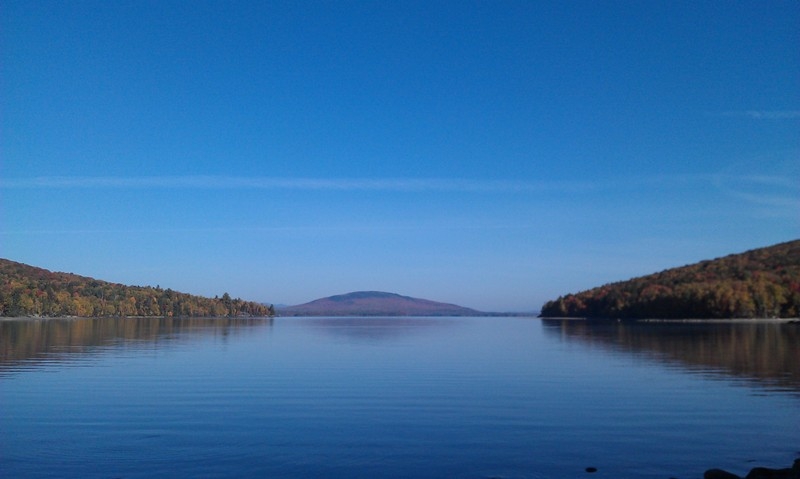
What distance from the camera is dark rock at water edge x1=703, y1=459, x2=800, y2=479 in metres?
14.4

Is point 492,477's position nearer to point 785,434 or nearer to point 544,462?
point 544,462

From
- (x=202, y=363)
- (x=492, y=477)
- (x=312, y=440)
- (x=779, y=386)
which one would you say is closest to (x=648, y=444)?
(x=492, y=477)

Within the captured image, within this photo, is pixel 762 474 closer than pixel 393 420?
Yes

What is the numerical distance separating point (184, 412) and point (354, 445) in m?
8.75

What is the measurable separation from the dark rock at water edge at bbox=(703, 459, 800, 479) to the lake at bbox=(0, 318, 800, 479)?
1008mm

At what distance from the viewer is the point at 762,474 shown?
1472 cm

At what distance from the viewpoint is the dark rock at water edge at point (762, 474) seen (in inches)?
566

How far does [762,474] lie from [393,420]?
11.6 metres

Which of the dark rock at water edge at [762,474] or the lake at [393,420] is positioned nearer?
the dark rock at water edge at [762,474]

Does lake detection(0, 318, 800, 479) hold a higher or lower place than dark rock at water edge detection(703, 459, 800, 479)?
lower

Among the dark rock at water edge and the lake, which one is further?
the lake

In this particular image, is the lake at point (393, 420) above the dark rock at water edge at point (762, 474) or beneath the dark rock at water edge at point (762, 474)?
beneath

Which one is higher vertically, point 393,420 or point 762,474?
point 762,474

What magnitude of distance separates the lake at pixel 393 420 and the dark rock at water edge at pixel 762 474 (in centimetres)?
101
